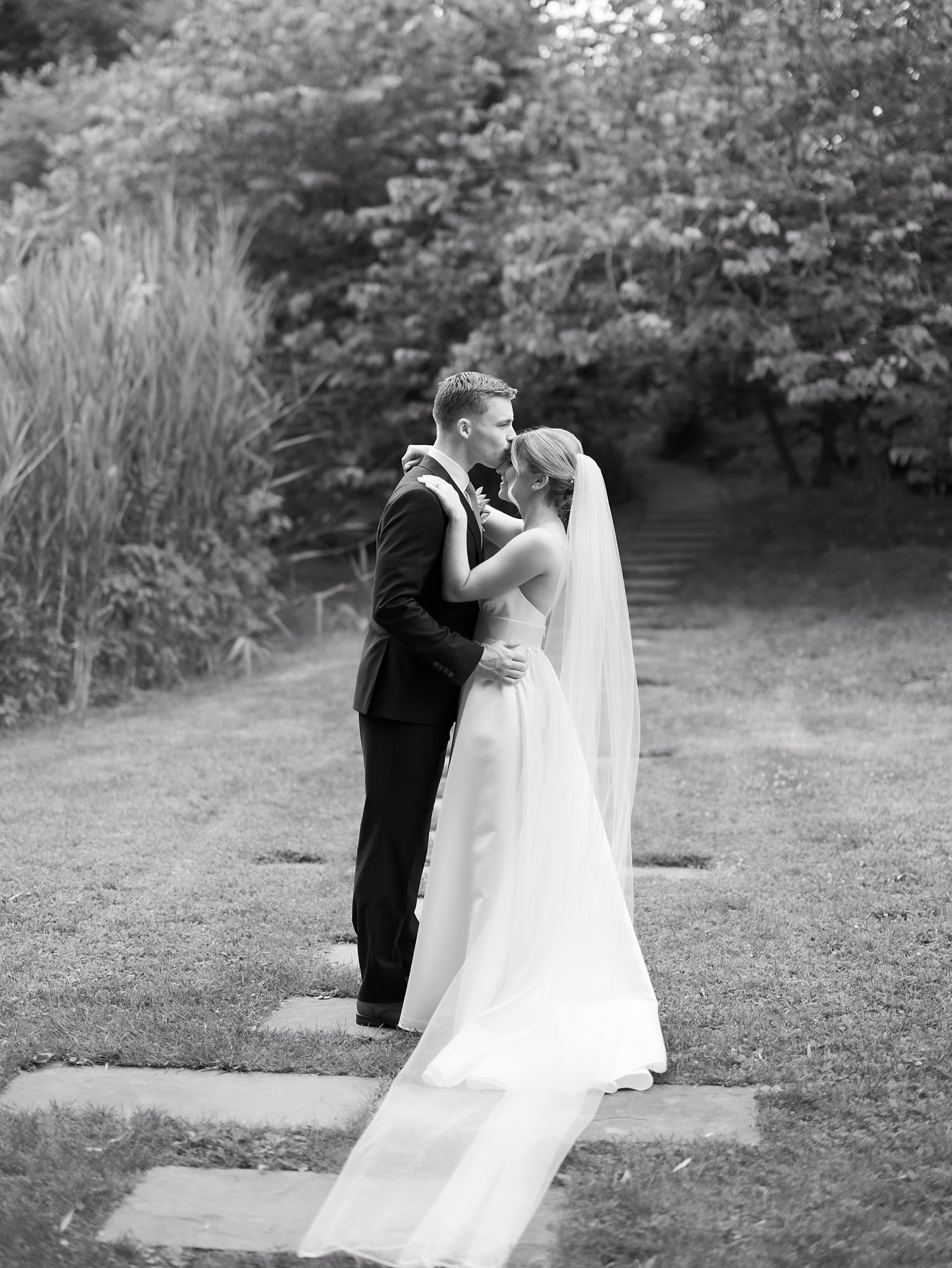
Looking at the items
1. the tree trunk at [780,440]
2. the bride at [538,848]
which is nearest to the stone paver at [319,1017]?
the bride at [538,848]

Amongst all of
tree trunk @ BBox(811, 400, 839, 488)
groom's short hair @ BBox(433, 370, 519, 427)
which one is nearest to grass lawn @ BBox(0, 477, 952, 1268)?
groom's short hair @ BBox(433, 370, 519, 427)

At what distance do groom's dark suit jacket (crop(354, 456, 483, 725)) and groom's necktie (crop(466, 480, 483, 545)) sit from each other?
0.02 metres

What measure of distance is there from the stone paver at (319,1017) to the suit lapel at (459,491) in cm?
136

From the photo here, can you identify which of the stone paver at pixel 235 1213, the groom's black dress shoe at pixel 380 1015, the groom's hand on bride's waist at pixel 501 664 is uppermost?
the groom's hand on bride's waist at pixel 501 664

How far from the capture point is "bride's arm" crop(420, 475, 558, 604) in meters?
3.70

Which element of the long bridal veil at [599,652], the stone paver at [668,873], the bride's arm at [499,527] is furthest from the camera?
the stone paver at [668,873]

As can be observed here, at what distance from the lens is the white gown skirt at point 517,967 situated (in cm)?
308

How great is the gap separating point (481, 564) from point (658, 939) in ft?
5.02

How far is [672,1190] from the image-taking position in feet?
9.31

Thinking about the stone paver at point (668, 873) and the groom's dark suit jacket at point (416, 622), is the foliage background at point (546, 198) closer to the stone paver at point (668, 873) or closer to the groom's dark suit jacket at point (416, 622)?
the stone paver at point (668, 873)

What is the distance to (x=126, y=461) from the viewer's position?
910 cm

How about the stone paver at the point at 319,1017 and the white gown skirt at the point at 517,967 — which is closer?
the white gown skirt at the point at 517,967

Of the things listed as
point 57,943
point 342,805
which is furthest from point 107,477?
point 57,943

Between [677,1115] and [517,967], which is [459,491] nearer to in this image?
[517,967]
